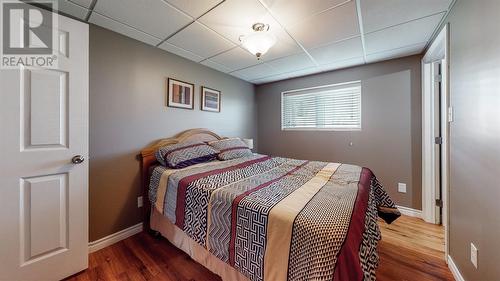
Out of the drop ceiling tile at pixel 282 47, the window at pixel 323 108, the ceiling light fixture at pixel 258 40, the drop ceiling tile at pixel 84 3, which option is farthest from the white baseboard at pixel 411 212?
the drop ceiling tile at pixel 84 3

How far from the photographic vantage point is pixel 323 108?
10.8 feet

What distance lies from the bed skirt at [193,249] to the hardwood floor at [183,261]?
0.39 ft

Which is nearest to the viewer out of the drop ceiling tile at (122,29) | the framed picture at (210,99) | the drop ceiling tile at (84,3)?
the drop ceiling tile at (84,3)

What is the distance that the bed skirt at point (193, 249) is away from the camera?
50.9 inches

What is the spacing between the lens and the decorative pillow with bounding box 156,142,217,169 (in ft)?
6.59

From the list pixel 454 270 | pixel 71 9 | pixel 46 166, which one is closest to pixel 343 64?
pixel 454 270

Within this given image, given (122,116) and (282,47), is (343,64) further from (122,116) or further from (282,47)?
(122,116)

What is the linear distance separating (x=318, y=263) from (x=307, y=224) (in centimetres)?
16

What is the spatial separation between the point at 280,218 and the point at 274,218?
34 millimetres

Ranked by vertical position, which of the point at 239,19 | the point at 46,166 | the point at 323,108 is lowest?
the point at 46,166

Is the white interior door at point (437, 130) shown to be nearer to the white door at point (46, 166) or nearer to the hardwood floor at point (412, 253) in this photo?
the hardwood floor at point (412, 253)

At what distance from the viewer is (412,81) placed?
253cm

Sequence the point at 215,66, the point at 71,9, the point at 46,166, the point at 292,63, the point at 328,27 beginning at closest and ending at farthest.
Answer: the point at 46,166 → the point at 71,9 → the point at 328,27 → the point at 292,63 → the point at 215,66

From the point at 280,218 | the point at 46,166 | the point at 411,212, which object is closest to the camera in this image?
the point at 280,218
